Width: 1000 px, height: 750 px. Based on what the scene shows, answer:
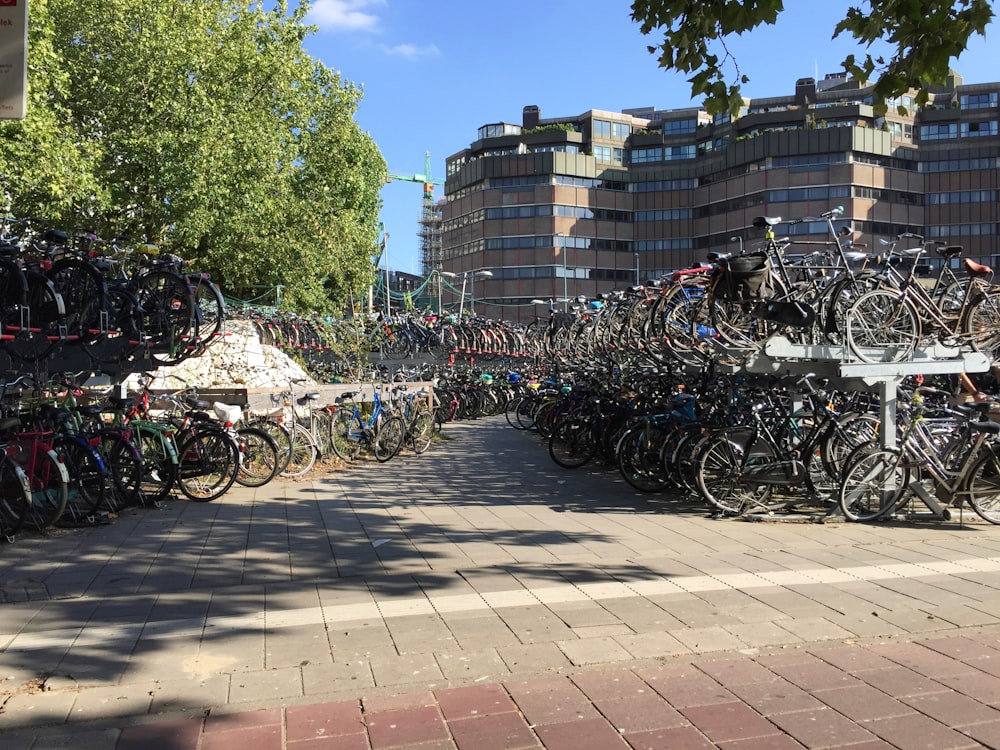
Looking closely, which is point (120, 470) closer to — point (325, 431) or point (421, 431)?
point (325, 431)

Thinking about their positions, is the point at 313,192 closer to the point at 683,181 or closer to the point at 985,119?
the point at 683,181

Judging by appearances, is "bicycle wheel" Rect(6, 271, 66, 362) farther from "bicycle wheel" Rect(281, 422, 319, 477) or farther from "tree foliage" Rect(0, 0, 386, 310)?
"tree foliage" Rect(0, 0, 386, 310)

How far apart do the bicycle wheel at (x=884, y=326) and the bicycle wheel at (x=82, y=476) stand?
6771mm

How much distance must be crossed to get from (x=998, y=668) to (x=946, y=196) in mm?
72283

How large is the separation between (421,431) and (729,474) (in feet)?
22.4

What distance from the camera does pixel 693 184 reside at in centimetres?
7350

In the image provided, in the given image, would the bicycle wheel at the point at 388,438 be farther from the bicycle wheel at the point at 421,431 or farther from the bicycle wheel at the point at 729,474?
the bicycle wheel at the point at 729,474

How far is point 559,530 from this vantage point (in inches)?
282

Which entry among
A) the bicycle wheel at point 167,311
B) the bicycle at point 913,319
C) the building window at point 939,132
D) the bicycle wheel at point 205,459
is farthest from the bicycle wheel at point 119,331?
the building window at point 939,132

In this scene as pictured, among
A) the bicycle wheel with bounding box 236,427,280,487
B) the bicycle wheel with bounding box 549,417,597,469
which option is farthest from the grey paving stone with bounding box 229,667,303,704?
the bicycle wheel with bounding box 549,417,597,469

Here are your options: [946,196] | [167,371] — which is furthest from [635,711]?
[946,196]

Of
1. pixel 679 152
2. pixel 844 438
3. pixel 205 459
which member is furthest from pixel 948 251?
pixel 679 152

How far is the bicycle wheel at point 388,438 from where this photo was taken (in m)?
12.3

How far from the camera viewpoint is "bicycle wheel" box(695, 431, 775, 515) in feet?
25.1
